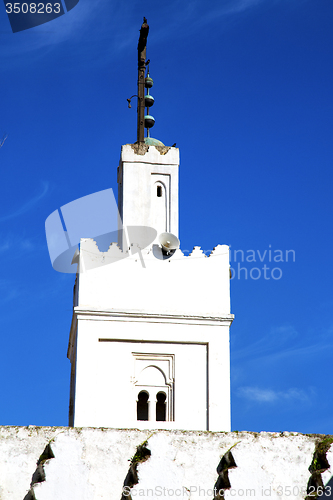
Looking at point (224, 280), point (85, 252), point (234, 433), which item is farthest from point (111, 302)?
point (234, 433)

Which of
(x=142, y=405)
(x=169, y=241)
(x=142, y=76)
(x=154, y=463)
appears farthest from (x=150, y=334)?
(x=142, y=76)

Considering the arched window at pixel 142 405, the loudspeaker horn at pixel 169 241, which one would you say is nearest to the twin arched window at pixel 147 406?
the arched window at pixel 142 405

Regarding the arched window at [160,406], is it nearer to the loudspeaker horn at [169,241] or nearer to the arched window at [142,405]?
the arched window at [142,405]

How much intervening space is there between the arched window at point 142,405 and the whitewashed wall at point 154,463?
609cm

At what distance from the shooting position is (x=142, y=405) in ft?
77.8

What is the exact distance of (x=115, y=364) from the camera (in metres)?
23.5

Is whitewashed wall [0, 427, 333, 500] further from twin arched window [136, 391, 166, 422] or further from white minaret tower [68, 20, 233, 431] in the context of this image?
twin arched window [136, 391, 166, 422]

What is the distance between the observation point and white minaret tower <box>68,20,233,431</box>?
75.9 feet

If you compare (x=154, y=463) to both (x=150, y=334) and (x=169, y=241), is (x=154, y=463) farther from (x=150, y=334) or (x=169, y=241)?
(x=169, y=241)

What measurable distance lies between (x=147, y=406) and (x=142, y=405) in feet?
0.46

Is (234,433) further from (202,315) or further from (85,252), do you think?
(85,252)

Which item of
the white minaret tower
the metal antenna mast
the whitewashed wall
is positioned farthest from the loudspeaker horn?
the whitewashed wall

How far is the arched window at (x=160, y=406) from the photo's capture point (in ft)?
77.4

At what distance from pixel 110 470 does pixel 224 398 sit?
660 cm
